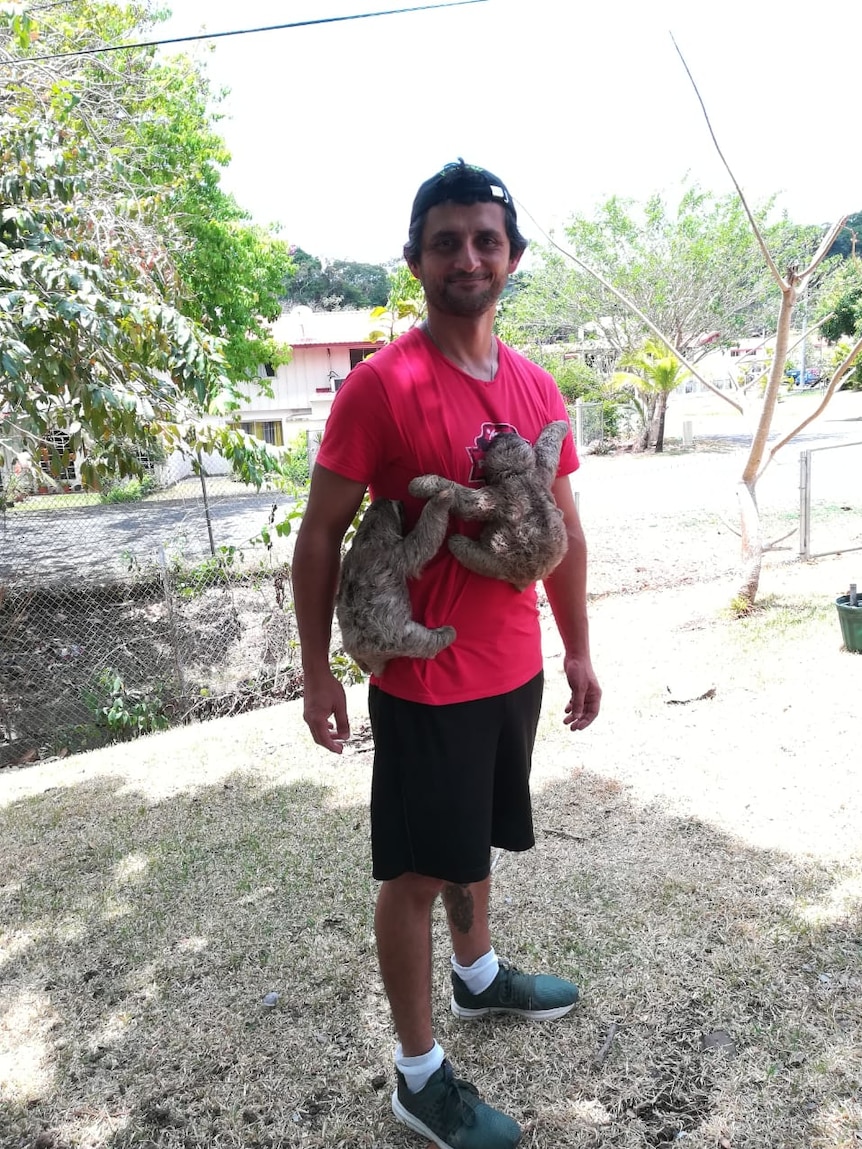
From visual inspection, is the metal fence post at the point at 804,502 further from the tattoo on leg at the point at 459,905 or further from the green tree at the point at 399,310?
the tattoo on leg at the point at 459,905

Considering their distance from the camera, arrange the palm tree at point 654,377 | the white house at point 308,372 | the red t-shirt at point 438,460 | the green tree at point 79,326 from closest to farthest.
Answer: the red t-shirt at point 438,460
the green tree at point 79,326
the palm tree at point 654,377
the white house at point 308,372

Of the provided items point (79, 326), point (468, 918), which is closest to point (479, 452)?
point (468, 918)

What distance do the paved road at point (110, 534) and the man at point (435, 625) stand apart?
7.01m

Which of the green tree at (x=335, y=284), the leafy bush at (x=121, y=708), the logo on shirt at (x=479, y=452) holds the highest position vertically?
the green tree at (x=335, y=284)

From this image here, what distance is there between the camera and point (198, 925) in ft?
9.23

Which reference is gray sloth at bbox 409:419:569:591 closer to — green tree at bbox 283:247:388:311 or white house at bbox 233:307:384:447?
white house at bbox 233:307:384:447

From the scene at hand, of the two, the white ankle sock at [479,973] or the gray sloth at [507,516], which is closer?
the gray sloth at [507,516]

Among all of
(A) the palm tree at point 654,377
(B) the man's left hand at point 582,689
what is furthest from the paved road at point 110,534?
(A) the palm tree at point 654,377

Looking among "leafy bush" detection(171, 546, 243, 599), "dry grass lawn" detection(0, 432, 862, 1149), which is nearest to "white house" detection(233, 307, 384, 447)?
"leafy bush" detection(171, 546, 243, 599)

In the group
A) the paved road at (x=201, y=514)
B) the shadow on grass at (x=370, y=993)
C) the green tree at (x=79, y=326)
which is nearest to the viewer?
the shadow on grass at (x=370, y=993)

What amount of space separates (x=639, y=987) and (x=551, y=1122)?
534 millimetres

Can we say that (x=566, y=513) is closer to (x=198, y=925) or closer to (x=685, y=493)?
(x=198, y=925)

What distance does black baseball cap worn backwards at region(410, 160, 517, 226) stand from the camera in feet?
5.74

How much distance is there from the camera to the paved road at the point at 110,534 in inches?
394
